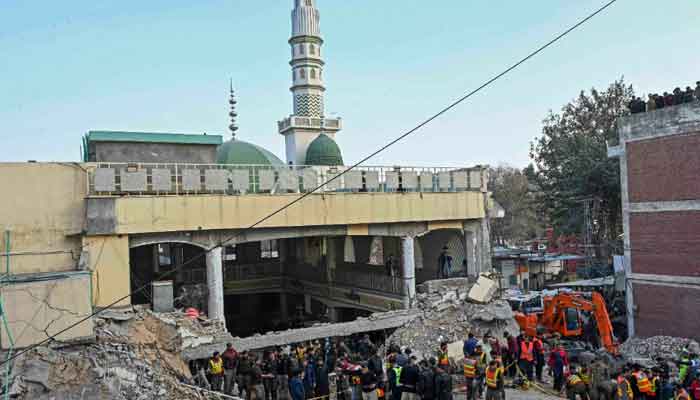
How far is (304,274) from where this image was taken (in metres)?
26.5

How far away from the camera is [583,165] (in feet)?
95.5

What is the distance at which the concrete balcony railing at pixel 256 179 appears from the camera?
15062mm

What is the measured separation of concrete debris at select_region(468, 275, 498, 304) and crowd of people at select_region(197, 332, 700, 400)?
12.8 ft

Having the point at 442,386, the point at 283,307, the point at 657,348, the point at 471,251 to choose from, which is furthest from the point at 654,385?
the point at 283,307

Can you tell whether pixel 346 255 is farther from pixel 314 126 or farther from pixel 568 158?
pixel 314 126

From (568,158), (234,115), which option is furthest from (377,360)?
(234,115)

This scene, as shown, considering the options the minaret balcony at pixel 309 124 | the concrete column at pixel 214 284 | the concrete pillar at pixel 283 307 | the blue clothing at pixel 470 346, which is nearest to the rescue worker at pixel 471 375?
the blue clothing at pixel 470 346

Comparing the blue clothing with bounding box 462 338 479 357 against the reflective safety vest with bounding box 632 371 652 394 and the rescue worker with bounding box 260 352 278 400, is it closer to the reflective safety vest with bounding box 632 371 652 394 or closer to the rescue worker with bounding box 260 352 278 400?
the reflective safety vest with bounding box 632 371 652 394

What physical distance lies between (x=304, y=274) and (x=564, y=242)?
1867 cm

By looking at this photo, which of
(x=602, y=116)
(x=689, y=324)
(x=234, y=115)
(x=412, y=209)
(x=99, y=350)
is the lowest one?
(x=689, y=324)

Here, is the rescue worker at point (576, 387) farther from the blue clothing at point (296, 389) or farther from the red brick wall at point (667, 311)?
the red brick wall at point (667, 311)

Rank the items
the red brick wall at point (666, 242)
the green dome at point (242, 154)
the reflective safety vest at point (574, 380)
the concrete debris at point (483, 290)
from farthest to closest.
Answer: the green dome at point (242, 154)
the concrete debris at point (483, 290)
the red brick wall at point (666, 242)
the reflective safety vest at point (574, 380)

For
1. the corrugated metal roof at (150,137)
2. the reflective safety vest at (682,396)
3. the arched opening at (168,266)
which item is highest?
the corrugated metal roof at (150,137)

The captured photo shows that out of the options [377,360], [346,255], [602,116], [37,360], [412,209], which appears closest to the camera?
[37,360]
